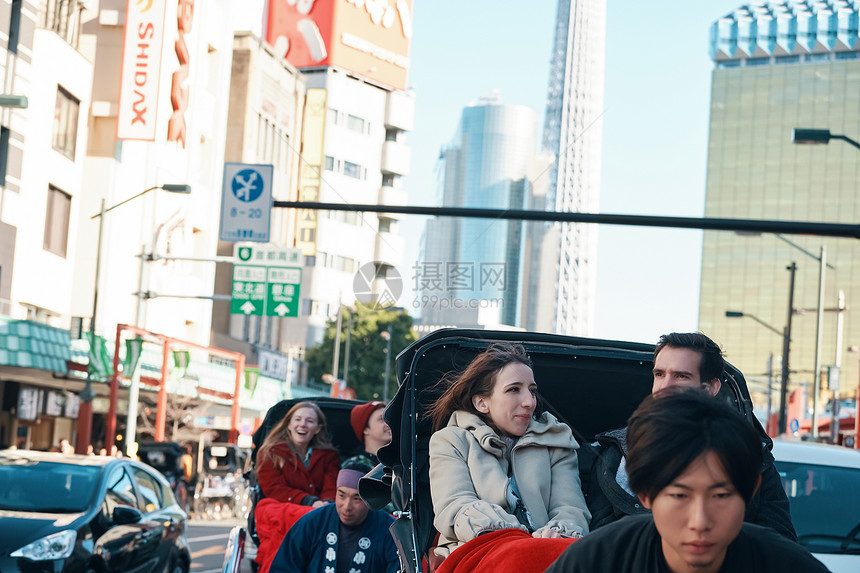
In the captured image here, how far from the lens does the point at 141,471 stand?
36.8 ft

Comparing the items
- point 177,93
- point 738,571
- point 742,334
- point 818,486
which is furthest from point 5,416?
point 742,334

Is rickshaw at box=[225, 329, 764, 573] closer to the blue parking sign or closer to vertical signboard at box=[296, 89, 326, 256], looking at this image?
the blue parking sign

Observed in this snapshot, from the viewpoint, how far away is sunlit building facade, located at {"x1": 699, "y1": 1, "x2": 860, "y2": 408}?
440 feet

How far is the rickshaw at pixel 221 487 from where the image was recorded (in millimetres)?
31109

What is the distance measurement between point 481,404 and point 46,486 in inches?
262

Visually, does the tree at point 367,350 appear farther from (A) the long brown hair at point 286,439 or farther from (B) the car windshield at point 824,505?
(A) the long brown hair at point 286,439

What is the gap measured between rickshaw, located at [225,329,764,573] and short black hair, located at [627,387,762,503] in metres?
2.39

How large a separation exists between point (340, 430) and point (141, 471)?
2492 mm

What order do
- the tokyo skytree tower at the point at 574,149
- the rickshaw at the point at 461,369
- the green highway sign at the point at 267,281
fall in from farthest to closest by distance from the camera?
the tokyo skytree tower at the point at 574,149 < the green highway sign at the point at 267,281 < the rickshaw at the point at 461,369

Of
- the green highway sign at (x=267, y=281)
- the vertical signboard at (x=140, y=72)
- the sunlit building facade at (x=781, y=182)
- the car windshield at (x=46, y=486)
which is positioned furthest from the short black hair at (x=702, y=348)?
the sunlit building facade at (x=781, y=182)

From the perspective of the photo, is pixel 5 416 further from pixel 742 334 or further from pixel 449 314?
pixel 742 334

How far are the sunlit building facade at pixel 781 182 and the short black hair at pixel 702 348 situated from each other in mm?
131545

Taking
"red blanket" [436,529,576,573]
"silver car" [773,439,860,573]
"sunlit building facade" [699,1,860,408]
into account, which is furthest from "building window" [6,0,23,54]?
"sunlit building facade" [699,1,860,408]

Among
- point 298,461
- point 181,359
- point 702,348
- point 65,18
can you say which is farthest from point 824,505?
point 65,18
